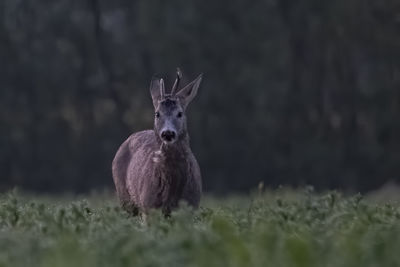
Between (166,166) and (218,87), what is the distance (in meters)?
25.2

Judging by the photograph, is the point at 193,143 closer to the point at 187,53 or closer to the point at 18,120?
the point at 187,53

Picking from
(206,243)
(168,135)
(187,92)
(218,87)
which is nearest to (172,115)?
(168,135)

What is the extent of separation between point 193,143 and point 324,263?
29815mm

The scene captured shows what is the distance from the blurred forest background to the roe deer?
21.7 m

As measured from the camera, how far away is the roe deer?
11227 millimetres

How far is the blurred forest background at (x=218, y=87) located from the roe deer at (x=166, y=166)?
21.7 meters

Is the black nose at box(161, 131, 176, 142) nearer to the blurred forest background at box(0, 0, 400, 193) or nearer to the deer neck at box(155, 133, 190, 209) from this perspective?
the deer neck at box(155, 133, 190, 209)

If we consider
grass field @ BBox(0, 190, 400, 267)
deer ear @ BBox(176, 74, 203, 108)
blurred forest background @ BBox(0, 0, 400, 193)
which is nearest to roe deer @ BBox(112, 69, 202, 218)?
deer ear @ BBox(176, 74, 203, 108)

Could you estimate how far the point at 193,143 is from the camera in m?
35.7

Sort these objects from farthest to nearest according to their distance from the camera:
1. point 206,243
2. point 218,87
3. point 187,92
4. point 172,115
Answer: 1. point 218,87
2. point 187,92
3. point 172,115
4. point 206,243

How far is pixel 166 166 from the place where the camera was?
11.3 metres

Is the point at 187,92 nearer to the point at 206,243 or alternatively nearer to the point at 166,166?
the point at 166,166

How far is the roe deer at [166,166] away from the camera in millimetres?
11227

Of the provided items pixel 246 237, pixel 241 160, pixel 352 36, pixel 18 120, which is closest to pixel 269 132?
pixel 241 160
